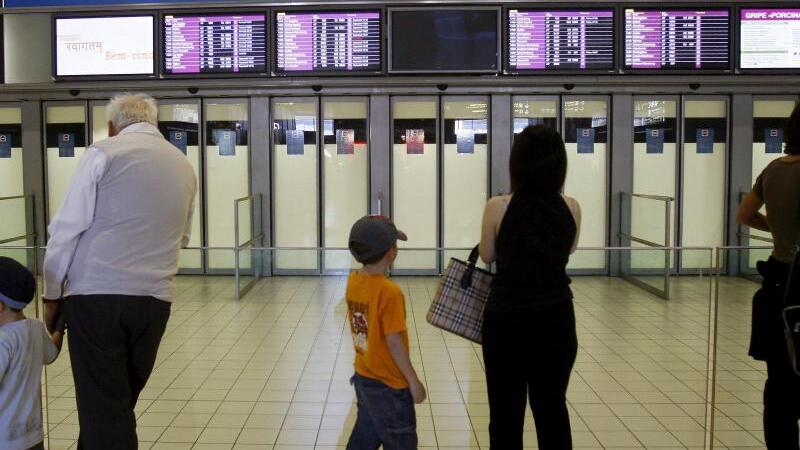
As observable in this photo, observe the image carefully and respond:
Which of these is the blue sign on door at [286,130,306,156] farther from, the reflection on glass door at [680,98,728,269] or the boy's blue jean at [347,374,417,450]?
the boy's blue jean at [347,374,417,450]

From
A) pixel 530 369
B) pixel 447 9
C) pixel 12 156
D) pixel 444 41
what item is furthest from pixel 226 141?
pixel 530 369

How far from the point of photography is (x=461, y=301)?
246cm

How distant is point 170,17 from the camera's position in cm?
744

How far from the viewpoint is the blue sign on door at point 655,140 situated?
8.89 m

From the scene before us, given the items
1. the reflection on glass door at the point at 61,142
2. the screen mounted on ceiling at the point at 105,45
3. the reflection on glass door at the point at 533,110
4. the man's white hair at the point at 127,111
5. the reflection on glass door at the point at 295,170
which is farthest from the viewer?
the reflection on glass door at the point at 61,142

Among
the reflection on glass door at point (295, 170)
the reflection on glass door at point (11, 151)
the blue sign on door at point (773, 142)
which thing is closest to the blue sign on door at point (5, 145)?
the reflection on glass door at point (11, 151)

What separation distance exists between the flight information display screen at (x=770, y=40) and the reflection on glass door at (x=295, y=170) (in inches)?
196

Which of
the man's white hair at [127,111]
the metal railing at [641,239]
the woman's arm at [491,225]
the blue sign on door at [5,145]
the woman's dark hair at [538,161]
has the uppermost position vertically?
the blue sign on door at [5,145]

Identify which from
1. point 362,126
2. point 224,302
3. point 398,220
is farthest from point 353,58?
point 224,302

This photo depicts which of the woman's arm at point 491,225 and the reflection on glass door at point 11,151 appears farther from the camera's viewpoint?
the reflection on glass door at point 11,151

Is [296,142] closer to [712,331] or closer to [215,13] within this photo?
[215,13]

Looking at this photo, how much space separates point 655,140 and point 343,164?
13.1ft

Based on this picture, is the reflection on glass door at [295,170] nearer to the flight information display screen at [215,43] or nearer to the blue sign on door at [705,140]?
the flight information display screen at [215,43]

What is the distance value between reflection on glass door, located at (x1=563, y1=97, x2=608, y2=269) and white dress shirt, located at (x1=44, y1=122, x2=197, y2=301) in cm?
706
